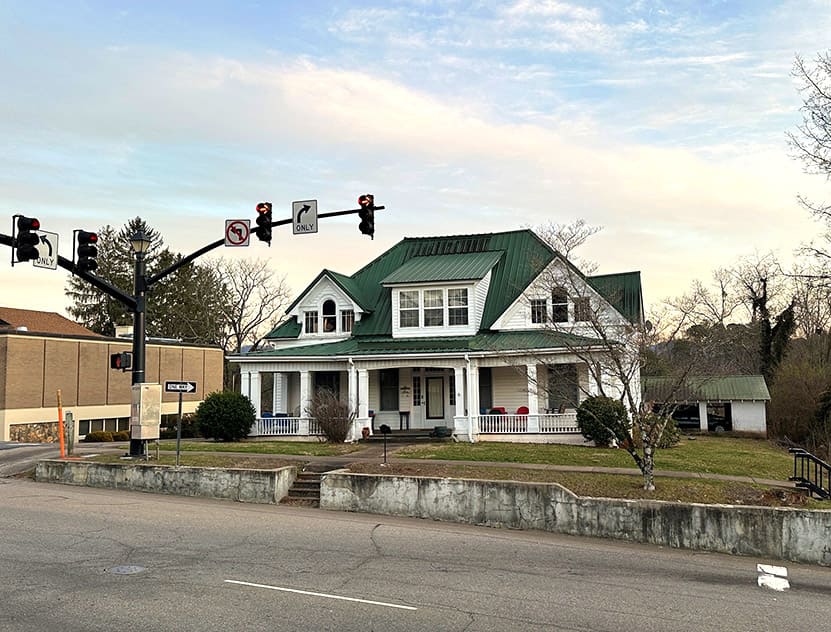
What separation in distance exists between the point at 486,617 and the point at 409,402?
22.6 m

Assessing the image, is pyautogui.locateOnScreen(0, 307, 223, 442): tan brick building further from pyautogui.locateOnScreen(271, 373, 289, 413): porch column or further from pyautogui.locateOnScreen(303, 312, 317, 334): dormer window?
pyautogui.locateOnScreen(303, 312, 317, 334): dormer window

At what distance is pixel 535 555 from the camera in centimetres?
1181

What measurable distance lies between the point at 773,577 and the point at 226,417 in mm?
20378

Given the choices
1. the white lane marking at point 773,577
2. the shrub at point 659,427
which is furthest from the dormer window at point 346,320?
the white lane marking at point 773,577

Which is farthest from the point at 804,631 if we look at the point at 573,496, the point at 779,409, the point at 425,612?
the point at 779,409

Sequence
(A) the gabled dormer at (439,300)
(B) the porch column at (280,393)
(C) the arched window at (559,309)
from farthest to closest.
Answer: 1. (B) the porch column at (280,393)
2. (A) the gabled dormer at (439,300)
3. (C) the arched window at (559,309)

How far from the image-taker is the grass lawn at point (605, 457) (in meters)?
19.0

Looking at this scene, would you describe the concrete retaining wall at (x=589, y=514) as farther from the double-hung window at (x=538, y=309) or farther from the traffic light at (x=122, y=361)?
the double-hung window at (x=538, y=309)

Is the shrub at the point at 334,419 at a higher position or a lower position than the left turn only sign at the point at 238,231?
lower

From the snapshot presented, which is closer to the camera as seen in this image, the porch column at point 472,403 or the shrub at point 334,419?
the shrub at point 334,419

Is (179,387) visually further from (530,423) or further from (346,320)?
(346,320)

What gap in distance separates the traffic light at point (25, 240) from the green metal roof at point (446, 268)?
619 inches

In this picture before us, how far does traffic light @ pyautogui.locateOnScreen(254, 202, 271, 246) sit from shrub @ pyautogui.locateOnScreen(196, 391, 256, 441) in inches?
453

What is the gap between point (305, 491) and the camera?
17.1 metres
